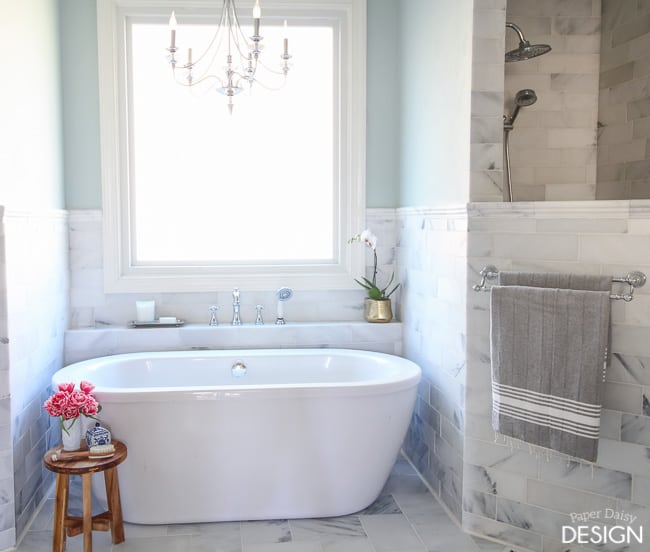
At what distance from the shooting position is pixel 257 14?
8.29 feet

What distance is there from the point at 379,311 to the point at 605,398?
1.61 meters

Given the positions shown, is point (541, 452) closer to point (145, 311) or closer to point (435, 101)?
point (435, 101)

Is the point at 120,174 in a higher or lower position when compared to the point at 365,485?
higher

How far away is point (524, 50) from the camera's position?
3197mm

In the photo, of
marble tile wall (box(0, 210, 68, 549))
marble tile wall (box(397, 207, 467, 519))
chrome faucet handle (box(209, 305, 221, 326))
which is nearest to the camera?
marble tile wall (box(0, 210, 68, 549))

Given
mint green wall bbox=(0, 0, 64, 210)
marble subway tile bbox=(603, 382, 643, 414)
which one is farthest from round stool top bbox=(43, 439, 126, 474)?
marble subway tile bbox=(603, 382, 643, 414)

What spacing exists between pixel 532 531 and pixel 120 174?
285 centimetres

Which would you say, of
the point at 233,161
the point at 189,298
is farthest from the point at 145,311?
the point at 233,161

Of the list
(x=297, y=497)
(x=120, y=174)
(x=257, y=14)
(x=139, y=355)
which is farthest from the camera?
(x=120, y=174)

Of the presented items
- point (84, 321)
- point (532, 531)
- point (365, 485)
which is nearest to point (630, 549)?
point (532, 531)

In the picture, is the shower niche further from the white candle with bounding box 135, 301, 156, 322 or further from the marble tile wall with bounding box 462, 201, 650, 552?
the white candle with bounding box 135, 301, 156, 322

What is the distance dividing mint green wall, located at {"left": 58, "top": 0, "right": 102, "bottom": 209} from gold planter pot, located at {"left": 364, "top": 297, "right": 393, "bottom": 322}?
168 centimetres

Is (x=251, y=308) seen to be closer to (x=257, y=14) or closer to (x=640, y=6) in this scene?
(x=257, y=14)

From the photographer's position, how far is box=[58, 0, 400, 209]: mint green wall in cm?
387
